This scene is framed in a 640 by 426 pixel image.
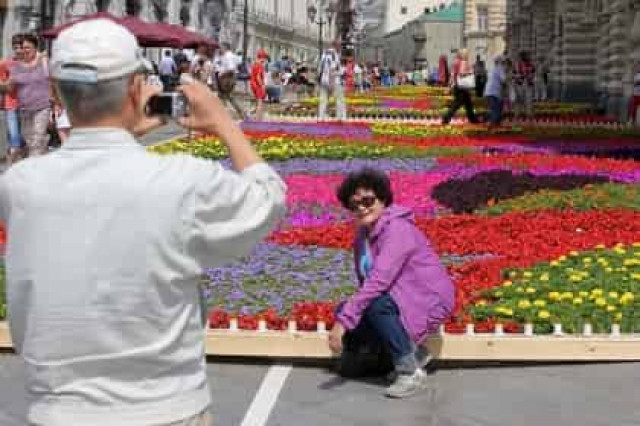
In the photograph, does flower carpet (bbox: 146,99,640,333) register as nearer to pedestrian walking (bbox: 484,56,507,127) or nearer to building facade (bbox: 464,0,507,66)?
pedestrian walking (bbox: 484,56,507,127)

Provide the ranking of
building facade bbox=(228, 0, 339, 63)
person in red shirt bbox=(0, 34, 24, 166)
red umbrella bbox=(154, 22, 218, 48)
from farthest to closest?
building facade bbox=(228, 0, 339, 63) < red umbrella bbox=(154, 22, 218, 48) < person in red shirt bbox=(0, 34, 24, 166)

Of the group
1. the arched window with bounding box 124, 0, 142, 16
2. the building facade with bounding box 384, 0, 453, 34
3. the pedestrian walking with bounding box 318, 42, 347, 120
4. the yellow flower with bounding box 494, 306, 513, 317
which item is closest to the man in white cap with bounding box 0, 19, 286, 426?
the yellow flower with bounding box 494, 306, 513, 317

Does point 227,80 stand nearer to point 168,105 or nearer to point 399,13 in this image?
point 168,105

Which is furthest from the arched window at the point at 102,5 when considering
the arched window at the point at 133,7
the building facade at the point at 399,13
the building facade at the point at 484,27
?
the building facade at the point at 399,13

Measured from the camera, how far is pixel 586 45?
43406 millimetres

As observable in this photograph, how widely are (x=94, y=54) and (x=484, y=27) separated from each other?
95.3m

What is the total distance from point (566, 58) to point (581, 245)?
34.5 meters

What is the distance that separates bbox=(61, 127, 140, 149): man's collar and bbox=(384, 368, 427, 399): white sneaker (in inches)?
147

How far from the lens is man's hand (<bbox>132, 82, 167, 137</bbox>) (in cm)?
306

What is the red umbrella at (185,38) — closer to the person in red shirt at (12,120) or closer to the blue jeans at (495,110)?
the blue jeans at (495,110)

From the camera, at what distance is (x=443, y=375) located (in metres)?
7.01

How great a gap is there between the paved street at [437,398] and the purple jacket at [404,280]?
36cm

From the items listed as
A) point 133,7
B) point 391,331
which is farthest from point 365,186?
point 133,7

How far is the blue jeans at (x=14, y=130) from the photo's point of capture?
16.2 metres
